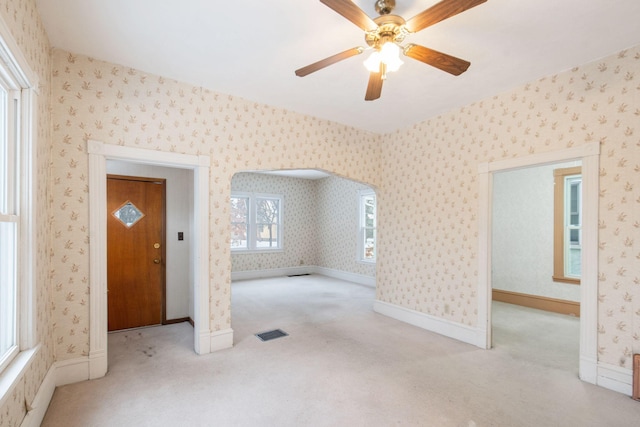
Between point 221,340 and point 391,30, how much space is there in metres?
3.36

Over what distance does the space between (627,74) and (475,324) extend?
110 inches

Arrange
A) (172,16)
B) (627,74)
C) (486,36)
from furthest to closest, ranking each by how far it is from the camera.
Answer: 1. (627,74)
2. (486,36)
3. (172,16)

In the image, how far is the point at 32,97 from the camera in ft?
6.89

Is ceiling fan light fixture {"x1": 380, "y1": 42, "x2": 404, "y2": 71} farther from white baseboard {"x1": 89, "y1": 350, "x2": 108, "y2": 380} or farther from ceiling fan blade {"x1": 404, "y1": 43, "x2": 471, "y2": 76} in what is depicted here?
white baseboard {"x1": 89, "y1": 350, "x2": 108, "y2": 380}

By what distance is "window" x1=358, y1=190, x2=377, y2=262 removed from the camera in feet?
24.6

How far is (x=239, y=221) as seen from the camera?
26.3ft

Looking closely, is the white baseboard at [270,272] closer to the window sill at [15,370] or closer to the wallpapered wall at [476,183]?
the wallpapered wall at [476,183]

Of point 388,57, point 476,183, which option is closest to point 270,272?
point 476,183

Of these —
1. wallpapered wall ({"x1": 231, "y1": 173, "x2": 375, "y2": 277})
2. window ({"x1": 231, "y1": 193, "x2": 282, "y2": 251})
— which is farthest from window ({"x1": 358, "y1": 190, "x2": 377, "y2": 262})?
window ({"x1": 231, "y1": 193, "x2": 282, "y2": 251})

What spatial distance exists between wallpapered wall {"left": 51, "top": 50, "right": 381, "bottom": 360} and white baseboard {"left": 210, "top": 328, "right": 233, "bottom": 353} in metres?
0.06

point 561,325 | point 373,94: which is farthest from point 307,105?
point 561,325

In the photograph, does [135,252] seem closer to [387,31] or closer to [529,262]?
[387,31]

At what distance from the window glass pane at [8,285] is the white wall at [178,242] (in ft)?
7.89

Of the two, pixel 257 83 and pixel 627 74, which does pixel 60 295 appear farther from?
Result: pixel 627 74
